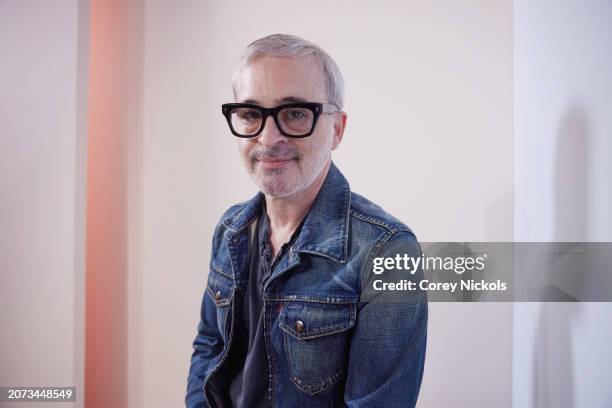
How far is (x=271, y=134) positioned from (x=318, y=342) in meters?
0.41

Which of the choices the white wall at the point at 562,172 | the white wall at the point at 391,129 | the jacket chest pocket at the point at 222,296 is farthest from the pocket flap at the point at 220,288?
the white wall at the point at 562,172

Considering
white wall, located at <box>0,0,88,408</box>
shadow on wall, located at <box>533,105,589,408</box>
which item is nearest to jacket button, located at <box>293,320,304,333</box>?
shadow on wall, located at <box>533,105,589,408</box>

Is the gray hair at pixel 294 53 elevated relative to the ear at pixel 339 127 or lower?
elevated

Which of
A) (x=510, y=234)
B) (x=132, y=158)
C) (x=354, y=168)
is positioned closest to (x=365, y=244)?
(x=354, y=168)

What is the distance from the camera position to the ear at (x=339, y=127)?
0.90m

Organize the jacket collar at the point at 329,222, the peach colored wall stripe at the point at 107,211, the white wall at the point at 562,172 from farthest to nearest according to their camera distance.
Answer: the peach colored wall stripe at the point at 107,211 → the jacket collar at the point at 329,222 → the white wall at the point at 562,172

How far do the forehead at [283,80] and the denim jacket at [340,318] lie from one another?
185mm

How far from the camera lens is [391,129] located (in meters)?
0.93

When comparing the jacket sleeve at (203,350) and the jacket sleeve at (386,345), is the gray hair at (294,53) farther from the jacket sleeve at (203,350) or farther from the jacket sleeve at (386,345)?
the jacket sleeve at (203,350)

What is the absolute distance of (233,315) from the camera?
0.92 metres

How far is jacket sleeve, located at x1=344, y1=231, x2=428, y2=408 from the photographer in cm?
78

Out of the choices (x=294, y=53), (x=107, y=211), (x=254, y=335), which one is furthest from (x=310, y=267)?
(x=107, y=211)

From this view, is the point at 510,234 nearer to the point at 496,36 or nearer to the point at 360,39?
the point at 496,36

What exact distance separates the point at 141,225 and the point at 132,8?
0.58 meters
